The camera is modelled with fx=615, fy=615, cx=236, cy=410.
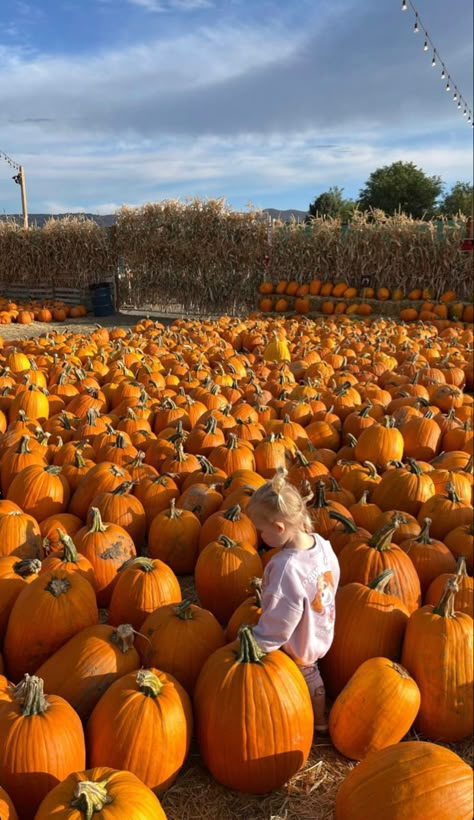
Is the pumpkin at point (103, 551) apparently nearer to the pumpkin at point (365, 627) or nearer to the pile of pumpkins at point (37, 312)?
the pumpkin at point (365, 627)

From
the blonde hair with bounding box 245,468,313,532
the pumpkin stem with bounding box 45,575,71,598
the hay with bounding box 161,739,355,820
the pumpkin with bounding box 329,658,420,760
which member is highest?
the blonde hair with bounding box 245,468,313,532

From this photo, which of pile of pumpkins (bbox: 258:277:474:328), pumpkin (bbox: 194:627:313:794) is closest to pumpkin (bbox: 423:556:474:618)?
pumpkin (bbox: 194:627:313:794)

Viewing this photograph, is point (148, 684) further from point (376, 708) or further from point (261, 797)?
point (376, 708)

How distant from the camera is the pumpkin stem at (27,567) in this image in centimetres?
285

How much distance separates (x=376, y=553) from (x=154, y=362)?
4.91m

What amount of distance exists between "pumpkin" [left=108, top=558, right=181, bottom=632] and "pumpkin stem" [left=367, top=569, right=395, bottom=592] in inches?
36.4

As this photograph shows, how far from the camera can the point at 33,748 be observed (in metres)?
1.94

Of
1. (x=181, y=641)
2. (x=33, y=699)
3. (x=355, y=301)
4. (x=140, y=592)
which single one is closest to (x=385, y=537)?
(x=181, y=641)

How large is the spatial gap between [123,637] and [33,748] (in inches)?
20.5

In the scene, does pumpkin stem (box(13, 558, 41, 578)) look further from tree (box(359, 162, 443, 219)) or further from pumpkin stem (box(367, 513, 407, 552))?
tree (box(359, 162, 443, 219))

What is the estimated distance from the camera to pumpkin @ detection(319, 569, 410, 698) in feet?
8.31

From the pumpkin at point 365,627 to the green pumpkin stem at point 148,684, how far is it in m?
0.84

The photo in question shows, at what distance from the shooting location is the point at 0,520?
3.34m

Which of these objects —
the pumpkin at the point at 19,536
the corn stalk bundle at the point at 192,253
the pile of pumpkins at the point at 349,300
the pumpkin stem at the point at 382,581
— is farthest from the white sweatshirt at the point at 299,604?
the corn stalk bundle at the point at 192,253
